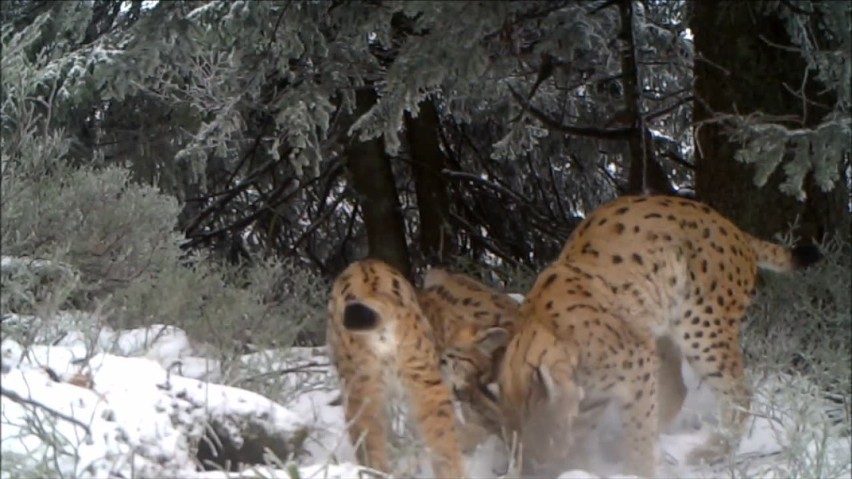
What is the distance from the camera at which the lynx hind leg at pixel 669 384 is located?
5.50m

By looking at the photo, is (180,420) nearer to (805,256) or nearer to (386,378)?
(386,378)

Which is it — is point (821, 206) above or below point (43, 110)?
below

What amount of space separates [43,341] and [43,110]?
3494 mm

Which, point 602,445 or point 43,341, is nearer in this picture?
point 43,341

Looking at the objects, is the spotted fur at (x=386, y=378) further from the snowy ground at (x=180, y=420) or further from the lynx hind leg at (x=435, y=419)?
the snowy ground at (x=180, y=420)

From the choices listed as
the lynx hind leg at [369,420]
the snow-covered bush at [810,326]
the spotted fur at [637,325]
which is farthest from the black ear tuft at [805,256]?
the lynx hind leg at [369,420]

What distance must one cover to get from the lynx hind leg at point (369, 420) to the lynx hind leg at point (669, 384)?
5.50 feet

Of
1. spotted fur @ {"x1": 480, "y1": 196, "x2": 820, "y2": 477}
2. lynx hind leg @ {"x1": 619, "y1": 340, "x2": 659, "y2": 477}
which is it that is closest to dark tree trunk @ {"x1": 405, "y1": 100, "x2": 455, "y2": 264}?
spotted fur @ {"x1": 480, "y1": 196, "x2": 820, "y2": 477}

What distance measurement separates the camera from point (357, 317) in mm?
4191

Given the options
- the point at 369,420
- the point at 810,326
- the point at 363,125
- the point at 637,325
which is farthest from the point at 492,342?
the point at 810,326

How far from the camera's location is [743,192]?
256 inches

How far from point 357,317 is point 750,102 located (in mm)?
3197

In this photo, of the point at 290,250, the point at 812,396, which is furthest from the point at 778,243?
the point at 290,250

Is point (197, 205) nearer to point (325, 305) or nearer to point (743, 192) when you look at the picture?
point (325, 305)
